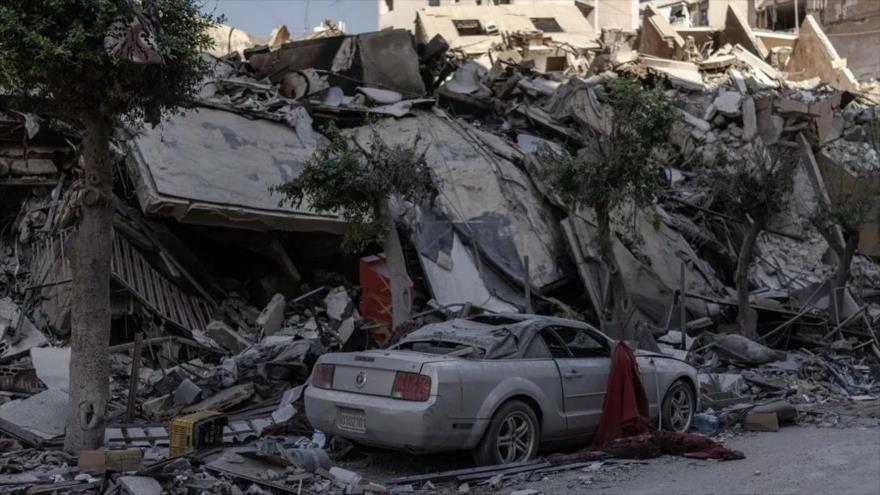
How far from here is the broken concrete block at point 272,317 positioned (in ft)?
45.5

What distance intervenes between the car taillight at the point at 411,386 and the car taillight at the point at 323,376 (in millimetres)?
796

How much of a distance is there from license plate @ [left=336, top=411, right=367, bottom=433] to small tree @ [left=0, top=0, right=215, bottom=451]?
6.91 ft

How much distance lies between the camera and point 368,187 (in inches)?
443

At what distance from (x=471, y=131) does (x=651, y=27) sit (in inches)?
621

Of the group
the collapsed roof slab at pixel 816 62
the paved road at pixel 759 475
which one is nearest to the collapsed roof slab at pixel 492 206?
the paved road at pixel 759 475

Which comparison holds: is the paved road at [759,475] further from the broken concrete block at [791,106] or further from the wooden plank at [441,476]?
the broken concrete block at [791,106]

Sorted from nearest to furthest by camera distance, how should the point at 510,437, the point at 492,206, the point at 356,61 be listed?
the point at 510,437 → the point at 492,206 → the point at 356,61

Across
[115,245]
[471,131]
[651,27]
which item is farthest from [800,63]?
[115,245]

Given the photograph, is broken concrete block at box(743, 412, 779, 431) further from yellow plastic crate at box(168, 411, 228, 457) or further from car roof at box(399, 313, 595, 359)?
yellow plastic crate at box(168, 411, 228, 457)

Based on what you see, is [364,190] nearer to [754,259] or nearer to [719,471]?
[719,471]

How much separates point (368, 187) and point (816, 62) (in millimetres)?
27656

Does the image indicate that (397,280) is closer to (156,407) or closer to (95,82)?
(156,407)

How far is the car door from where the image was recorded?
849cm

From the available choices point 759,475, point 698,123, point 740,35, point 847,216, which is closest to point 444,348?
point 759,475
